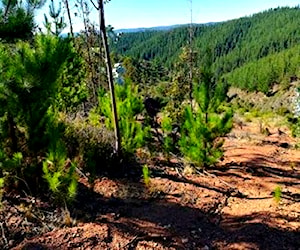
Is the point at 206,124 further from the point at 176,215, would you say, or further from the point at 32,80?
the point at 32,80

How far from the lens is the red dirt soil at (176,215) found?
5422 millimetres

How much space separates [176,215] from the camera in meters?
6.23

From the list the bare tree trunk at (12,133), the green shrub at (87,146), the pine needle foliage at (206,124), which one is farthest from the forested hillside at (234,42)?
the bare tree trunk at (12,133)

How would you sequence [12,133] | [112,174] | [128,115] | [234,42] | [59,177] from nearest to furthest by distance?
[59,177], [12,133], [112,174], [128,115], [234,42]

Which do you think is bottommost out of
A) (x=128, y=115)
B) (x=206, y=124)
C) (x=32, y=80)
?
(x=206, y=124)

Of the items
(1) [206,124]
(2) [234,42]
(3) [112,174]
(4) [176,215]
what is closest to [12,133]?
(3) [112,174]

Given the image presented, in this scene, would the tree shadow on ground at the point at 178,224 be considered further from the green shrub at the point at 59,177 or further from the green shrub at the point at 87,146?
the green shrub at the point at 87,146

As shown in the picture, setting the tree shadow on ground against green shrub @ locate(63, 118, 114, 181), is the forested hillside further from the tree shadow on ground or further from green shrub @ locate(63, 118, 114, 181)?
the tree shadow on ground

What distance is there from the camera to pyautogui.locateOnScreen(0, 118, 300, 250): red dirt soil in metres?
5.42

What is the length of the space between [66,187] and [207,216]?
7.25ft

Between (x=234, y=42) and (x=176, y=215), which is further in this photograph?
(x=234, y=42)

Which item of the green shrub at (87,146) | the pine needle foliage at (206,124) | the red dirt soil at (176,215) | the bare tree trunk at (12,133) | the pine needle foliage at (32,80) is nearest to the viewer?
the red dirt soil at (176,215)

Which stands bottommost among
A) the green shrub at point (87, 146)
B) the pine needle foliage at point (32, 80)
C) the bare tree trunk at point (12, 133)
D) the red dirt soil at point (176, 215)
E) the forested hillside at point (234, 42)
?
the forested hillside at point (234, 42)


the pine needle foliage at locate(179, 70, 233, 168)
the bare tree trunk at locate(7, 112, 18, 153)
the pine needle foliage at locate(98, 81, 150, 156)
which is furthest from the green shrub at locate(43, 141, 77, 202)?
the pine needle foliage at locate(179, 70, 233, 168)
